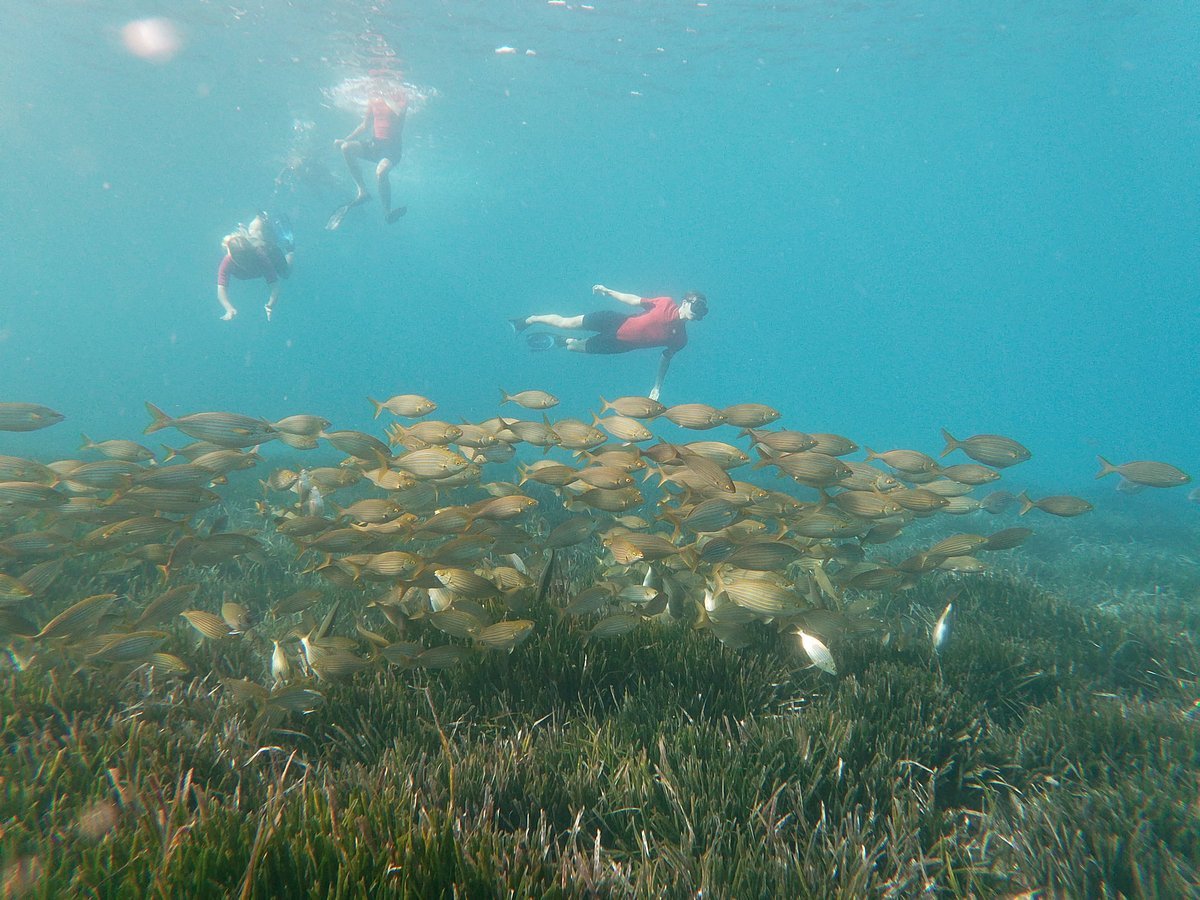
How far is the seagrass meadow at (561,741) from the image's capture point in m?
2.31

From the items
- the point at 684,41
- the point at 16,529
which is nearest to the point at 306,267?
the point at 684,41

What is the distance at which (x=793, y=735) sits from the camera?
141 inches

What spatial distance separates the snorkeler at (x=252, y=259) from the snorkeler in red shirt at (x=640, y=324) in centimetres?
737

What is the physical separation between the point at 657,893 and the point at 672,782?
2.37 feet

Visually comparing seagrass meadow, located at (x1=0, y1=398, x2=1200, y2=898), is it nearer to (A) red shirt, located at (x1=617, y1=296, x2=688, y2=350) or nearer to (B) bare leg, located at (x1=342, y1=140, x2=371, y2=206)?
(A) red shirt, located at (x1=617, y1=296, x2=688, y2=350)

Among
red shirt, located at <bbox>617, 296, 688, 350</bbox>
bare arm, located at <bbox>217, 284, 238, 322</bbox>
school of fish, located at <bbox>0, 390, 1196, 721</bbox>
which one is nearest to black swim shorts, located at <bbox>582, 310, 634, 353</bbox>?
red shirt, located at <bbox>617, 296, 688, 350</bbox>

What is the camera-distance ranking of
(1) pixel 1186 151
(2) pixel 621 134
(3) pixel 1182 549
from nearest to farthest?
1. (3) pixel 1182 549
2. (2) pixel 621 134
3. (1) pixel 1186 151

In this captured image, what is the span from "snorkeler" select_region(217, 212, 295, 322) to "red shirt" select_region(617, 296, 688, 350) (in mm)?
10082

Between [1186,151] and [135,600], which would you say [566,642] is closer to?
[135,600]

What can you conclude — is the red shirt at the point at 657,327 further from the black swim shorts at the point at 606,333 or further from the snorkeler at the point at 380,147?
the snorkeler at the point at 380,147

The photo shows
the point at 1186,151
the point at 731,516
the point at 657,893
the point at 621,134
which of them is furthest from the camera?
the point at 1186,151

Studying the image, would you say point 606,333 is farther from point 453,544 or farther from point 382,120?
point 382,120

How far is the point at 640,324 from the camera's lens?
15961mm

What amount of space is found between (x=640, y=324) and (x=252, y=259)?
35.1 feet
